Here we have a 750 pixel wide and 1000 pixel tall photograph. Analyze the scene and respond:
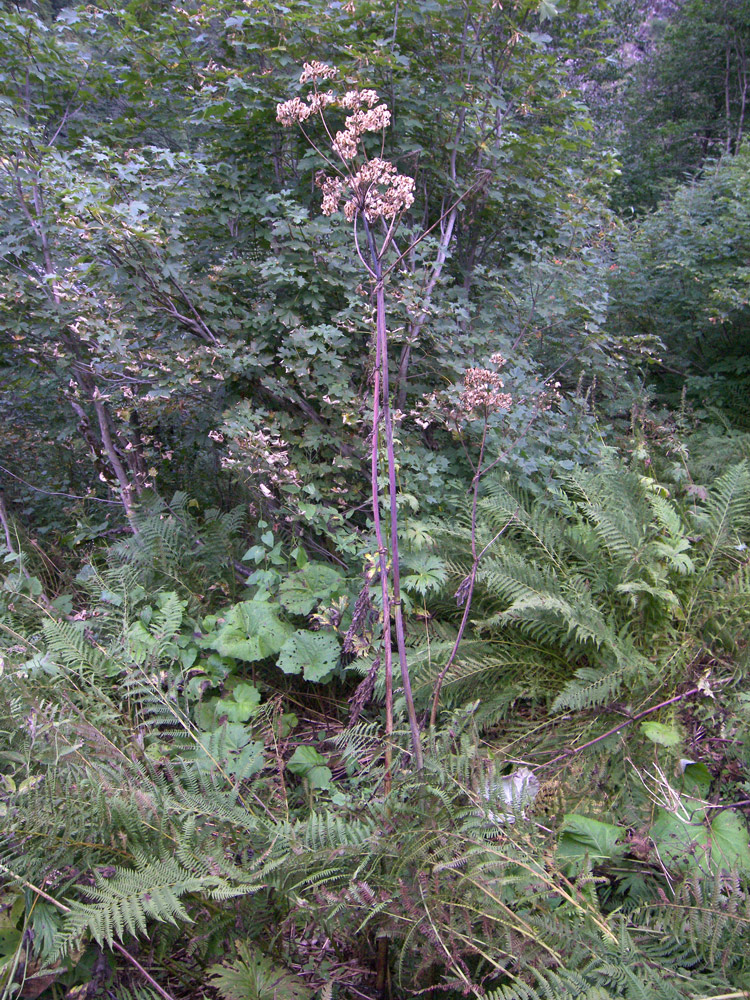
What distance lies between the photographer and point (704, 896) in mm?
1381

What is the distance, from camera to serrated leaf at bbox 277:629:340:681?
2.18 meters

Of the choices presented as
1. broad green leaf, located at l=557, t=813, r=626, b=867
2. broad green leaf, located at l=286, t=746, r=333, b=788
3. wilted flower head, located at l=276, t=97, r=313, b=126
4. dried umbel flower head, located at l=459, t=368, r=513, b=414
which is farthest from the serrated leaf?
wilted flower head, located at l=276, t=97, r=313, b=126

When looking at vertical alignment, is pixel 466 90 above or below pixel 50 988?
above

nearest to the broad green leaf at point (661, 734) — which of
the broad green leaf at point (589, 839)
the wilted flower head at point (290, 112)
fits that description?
the broad green leaf at point (589, 839)

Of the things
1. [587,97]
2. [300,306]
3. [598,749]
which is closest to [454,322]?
[300,306]

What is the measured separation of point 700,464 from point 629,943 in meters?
2.76

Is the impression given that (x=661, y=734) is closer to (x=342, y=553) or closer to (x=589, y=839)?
(x=589, y=839)

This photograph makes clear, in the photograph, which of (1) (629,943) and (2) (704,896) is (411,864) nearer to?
(1) (629,943)

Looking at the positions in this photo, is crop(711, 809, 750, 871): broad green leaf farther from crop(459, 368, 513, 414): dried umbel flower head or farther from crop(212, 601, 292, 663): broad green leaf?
crop(212, 601, 292, 663): broad green leaf

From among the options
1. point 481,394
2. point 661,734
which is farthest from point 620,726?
point 481,394

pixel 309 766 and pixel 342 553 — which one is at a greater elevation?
pixel 342 553

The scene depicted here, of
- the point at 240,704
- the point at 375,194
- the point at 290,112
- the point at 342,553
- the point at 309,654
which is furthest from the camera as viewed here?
the point at 342,553

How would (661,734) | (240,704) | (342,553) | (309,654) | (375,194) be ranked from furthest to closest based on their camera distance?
1. (342,553)
2. (309,654)
3. (240,704)
4. (661,734)
5. (375,194)

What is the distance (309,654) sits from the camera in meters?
2.23
